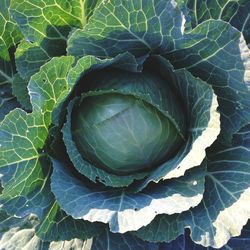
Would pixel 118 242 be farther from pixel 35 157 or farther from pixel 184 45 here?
pixel 184 45

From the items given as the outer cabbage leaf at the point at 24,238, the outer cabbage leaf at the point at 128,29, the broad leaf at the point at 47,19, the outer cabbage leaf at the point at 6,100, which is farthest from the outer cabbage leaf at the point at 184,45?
the outer cabbage leaf at the point at 24,238

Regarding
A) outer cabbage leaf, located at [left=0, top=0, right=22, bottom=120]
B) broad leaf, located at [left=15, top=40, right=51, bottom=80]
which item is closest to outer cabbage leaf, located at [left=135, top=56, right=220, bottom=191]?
broad leaf, located at [left=15, top=40, right=51, bottom=80]

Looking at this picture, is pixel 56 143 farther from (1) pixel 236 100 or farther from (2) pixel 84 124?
(1) pixel 236 100

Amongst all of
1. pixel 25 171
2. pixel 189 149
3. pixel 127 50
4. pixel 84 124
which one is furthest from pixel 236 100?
pixel 25 171

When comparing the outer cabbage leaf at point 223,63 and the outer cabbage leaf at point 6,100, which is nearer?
the outer cabbage leaf at point 223,63

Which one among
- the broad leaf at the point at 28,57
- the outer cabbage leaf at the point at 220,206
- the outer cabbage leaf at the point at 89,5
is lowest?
the outer cabbage leaf at the point at 220,206

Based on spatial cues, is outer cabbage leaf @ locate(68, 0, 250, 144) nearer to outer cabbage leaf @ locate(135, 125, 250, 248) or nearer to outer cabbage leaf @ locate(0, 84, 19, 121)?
outer cabbage leaf @ locate(135, 125, 250, 248)

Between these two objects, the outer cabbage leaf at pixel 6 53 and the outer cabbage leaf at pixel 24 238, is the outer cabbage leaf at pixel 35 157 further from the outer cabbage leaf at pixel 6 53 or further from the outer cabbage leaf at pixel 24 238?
the outer cabbage leaf at pixel 6 53
